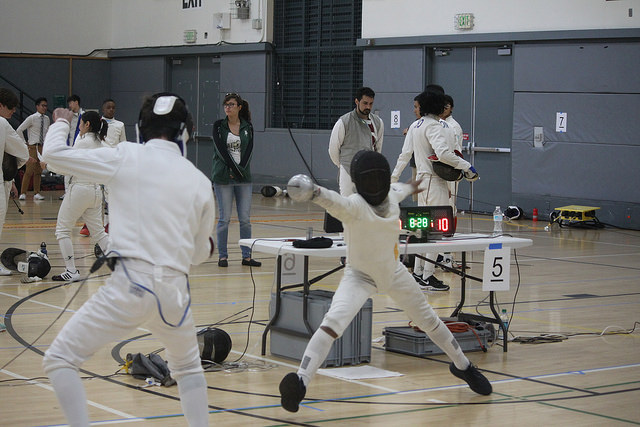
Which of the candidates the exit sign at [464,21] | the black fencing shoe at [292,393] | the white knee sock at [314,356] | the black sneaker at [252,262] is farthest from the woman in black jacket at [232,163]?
the exit sign at [464,21]

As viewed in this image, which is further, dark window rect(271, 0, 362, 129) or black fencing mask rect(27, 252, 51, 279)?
dark window rect(271, 0, 362, 129)

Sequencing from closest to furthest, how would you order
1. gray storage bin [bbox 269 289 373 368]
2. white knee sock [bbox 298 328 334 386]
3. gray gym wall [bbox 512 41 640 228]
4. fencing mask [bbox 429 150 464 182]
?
white knee sock [bbox 298 328 334 386]
gray storage bin [bbox 269 289 373 368]
fencing mask [bbox 429 150 464 182]
gray gym wall [bbox 512 41 640 228]

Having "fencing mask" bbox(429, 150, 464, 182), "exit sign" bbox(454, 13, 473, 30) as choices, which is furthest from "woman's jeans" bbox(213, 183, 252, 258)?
"exit sign" bbox(454, 13, 473, 30)

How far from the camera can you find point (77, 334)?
3.63m

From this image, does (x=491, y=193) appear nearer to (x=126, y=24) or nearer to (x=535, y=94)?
(x=535, y=94)

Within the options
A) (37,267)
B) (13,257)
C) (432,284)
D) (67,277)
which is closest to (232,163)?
(67,277)

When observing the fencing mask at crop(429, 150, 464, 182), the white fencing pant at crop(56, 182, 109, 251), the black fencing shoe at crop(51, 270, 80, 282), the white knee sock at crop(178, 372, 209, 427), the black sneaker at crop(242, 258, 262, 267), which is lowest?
the black sneaker at crop(242, 258, 262, 267)

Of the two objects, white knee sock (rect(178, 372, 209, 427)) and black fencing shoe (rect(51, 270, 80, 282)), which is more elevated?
white knee sock (rect(178, 372, 209, 427))

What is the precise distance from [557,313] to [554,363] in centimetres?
187

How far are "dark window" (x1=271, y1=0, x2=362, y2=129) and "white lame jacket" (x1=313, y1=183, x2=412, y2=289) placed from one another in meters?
13.7

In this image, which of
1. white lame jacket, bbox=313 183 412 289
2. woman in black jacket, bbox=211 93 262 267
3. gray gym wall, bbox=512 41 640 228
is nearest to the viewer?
white lame jacket, bbox=313 183 412 289

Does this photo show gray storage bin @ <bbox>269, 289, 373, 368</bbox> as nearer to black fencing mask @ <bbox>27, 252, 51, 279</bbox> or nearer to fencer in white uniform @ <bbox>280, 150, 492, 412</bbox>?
fencer in white uniform @ <bbox>280, 150, 492, 412</bbox>

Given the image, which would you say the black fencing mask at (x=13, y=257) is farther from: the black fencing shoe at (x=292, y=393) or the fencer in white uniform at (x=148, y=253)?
the fencer in white uniform at (x=148, y=253)

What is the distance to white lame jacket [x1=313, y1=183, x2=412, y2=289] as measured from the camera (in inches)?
197
